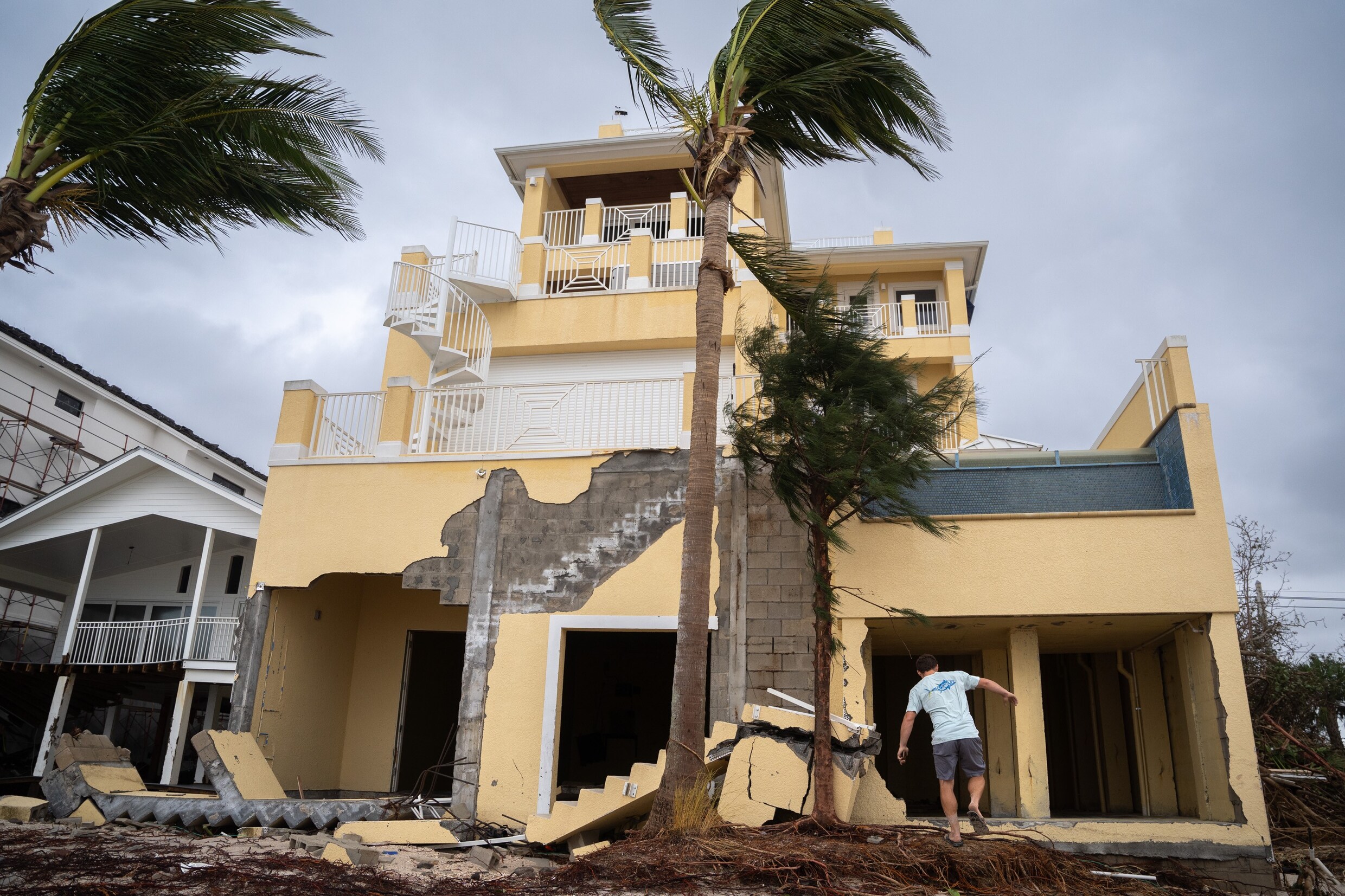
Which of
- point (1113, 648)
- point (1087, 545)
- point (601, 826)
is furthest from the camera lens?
point (1113, 648)

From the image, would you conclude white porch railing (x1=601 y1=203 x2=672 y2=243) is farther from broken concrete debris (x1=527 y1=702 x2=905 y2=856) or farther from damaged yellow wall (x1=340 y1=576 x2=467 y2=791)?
broken concrete debris (x1=527 y1=702 x2=905 y2=856)

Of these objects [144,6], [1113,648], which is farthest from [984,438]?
[144,6]

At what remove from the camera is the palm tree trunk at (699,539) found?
8.05 m

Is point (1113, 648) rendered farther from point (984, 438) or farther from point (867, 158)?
point (867, 158)

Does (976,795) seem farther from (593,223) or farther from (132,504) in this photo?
(132,504)

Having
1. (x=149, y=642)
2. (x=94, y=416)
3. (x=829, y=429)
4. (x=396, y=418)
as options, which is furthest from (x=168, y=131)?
(x=94, y=416)

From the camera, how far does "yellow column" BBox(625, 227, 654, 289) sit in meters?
16.0

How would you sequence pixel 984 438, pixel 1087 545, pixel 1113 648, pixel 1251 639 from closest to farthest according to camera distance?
pixel 1087 545 → pixel 1113 648 → pixel 1251 639 → pixel 984 438

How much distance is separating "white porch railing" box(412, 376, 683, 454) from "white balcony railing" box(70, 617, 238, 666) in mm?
5349

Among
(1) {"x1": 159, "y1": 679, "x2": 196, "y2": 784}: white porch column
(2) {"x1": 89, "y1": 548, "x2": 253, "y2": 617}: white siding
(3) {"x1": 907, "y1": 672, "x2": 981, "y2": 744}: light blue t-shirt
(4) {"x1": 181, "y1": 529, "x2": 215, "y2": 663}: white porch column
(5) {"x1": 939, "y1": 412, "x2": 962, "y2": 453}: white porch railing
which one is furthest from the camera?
(2) {"x1": 89, "y1": 548, "x2": 253, "y2": 617}: white siding

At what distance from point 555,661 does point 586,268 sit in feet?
27.1

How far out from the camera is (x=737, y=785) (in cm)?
851

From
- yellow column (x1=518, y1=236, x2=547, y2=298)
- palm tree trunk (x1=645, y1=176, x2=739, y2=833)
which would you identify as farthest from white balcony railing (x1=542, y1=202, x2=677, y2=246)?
palm tree trunk (x1=645, y1=176, x2=739, y2=833)

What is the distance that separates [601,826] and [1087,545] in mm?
5943
